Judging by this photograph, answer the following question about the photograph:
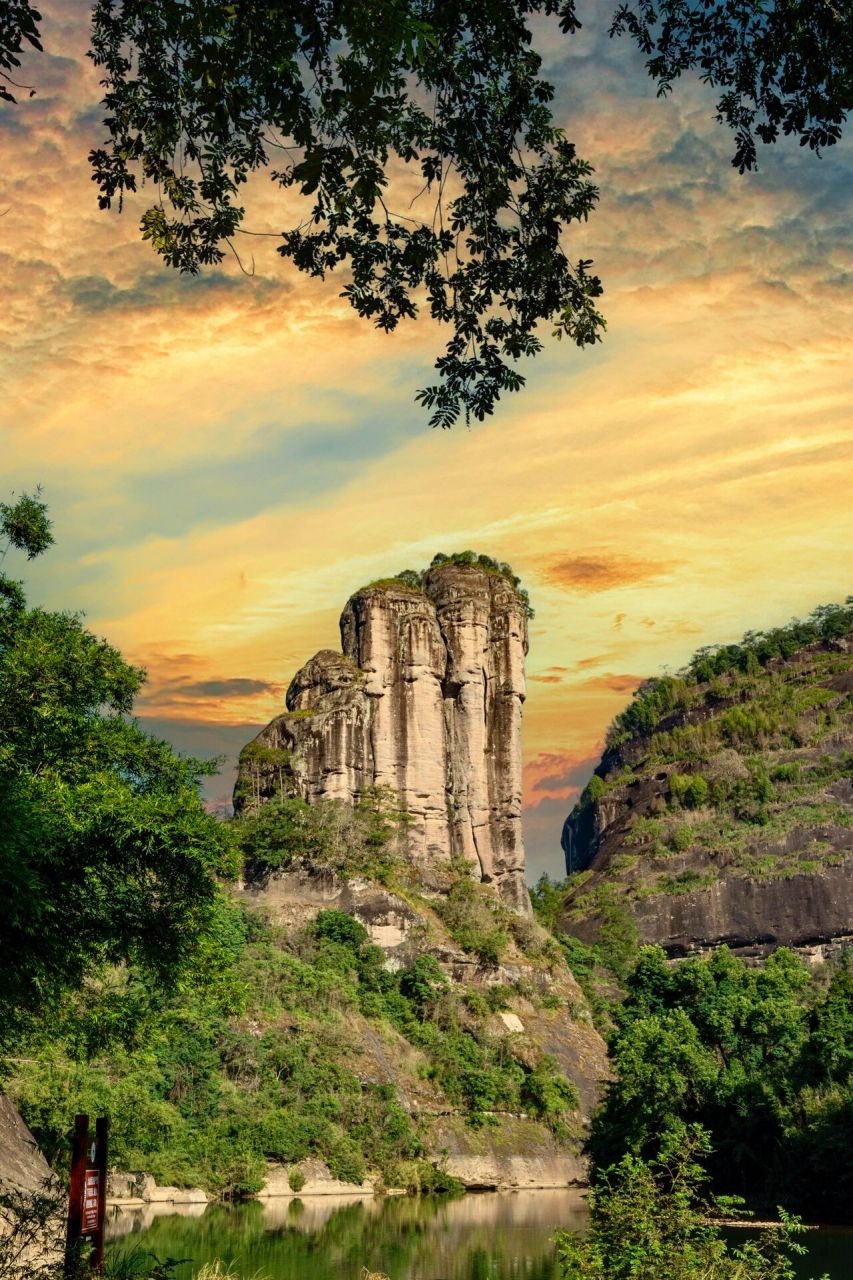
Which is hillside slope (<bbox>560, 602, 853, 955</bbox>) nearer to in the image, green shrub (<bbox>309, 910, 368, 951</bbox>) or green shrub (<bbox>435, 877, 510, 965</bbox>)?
green shrub (<bbox>435, 877, 510, 965</bbox>)

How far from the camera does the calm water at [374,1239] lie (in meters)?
26.5

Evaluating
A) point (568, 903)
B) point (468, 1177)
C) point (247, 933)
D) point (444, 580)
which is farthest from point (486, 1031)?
point (568, 903)

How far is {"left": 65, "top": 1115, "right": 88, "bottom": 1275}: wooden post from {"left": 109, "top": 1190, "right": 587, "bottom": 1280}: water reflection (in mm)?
11364

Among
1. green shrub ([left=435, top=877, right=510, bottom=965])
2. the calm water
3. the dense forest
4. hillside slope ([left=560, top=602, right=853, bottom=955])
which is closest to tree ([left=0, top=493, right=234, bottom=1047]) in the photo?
the dense forest

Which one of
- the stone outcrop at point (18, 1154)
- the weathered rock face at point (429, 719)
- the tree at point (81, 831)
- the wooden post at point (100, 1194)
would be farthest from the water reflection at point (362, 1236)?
the weathered rock face at point (429, 719)

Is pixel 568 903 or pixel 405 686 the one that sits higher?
pixel 405 686

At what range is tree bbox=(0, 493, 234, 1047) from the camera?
17.1 metres

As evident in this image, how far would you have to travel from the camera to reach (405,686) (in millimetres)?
75062

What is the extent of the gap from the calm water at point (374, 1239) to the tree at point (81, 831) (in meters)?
6.29

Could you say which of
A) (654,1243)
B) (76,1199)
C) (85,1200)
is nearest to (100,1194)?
(85,1200)

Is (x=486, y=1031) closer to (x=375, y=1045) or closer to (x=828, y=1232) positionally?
(x=375, y=1045)

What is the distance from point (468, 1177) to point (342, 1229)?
17.0 m

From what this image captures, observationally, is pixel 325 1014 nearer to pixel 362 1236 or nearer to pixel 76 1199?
pixel 362 1236

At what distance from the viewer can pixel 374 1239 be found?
32.8 m
